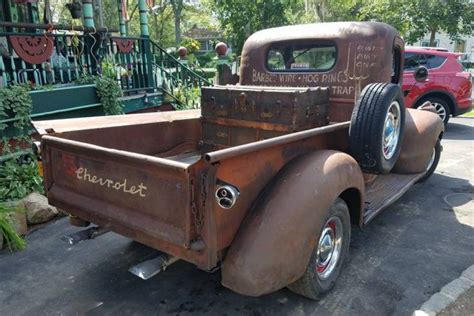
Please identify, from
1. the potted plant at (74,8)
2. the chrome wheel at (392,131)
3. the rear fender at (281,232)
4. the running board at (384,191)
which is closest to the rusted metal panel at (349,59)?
the chrome wheel at (392,131)

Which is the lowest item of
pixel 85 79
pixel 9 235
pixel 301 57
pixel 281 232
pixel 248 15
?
pixel 9 235

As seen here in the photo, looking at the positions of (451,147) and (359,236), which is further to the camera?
(451,147)

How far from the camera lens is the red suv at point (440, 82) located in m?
8.74

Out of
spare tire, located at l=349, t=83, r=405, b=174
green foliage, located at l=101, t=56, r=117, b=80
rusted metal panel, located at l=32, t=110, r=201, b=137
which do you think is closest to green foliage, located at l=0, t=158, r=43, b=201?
rusted metal panel, located at l=32, t=110, r=201, b=137

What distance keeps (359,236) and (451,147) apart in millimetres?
4964

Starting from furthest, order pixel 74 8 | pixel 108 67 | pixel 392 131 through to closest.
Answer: pixel 74 8, pixel 108 67, pixel 392 131

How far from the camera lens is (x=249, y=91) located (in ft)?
12.1

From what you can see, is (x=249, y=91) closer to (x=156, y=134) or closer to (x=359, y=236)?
(x=156, y=134)

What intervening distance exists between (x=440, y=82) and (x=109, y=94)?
706cm

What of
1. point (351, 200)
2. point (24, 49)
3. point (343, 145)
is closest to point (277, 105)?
point (343, 145)

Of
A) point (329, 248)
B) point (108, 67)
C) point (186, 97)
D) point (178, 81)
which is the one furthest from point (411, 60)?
point (329, 248)

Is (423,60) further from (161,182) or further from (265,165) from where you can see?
(161,182)

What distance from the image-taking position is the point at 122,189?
8.30ft

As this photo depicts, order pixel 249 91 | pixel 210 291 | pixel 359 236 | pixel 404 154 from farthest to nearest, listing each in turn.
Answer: pixel 404 154
pixel 359 236
pixel 249 91
pixel 210 291
